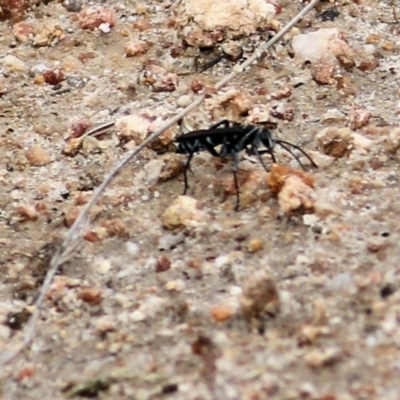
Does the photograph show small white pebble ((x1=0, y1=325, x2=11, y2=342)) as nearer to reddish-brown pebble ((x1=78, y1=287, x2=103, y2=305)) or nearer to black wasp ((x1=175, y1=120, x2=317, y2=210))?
reddish-brown pebble ((x1=78, y1=287, x2=103, y2=305))

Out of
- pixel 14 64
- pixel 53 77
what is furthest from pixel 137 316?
pixel 14 64

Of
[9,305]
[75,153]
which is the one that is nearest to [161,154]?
[75,153]

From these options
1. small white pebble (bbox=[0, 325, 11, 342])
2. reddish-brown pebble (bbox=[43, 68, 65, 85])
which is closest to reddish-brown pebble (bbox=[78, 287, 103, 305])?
small white pebble (bbox=[0, 325, 11, 342])

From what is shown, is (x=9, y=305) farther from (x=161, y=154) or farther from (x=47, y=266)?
(x=161, y=154)

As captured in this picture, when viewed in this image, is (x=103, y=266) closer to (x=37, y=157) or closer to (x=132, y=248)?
(x=132, y=248)

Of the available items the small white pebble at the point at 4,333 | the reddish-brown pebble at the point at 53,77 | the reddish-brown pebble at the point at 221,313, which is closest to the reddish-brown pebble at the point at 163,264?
the reddish-brown pebble at the point at 221,313

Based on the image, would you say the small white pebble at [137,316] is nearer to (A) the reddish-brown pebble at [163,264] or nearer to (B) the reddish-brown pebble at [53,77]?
(A) the reddish-brown pebble at [163,264]
